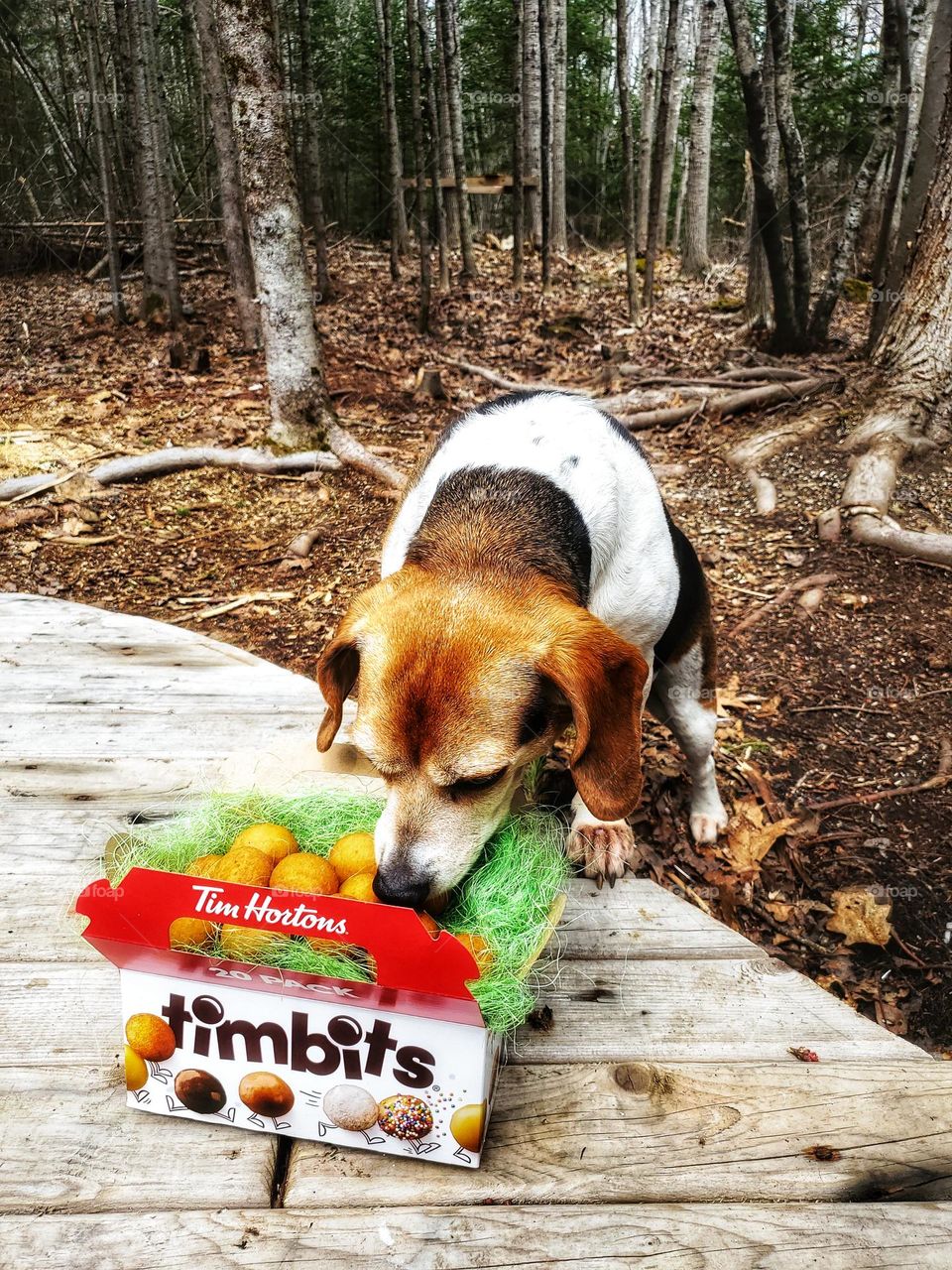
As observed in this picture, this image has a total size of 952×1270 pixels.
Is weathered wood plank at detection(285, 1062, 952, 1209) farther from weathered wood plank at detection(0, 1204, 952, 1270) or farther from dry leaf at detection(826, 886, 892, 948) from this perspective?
dry leaf at detection(826, 886, 892, 948)

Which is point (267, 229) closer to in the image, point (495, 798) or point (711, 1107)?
point (495, 798)

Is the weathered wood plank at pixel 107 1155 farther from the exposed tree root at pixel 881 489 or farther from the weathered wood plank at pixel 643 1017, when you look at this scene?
the exposed tree root at pixel 881 489

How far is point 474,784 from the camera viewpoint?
1.99 metres

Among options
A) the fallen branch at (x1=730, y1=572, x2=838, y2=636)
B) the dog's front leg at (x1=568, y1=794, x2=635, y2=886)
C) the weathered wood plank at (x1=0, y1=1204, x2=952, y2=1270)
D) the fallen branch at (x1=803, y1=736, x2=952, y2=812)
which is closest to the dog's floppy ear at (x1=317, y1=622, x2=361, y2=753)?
the dog's front leg at (x1=568, y1=794, x2=635, y2=886)

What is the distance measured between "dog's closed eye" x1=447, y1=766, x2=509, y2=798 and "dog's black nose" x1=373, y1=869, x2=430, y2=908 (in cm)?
24

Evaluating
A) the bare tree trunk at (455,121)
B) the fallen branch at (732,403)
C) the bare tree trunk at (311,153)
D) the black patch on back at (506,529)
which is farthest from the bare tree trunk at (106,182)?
the black patch on back at (506,529)

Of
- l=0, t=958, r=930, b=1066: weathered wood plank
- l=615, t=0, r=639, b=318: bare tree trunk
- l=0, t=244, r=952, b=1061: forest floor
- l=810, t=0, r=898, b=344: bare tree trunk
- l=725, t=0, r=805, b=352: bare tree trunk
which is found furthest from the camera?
l=615, t=0, r=639, b=318: bare tree trunk

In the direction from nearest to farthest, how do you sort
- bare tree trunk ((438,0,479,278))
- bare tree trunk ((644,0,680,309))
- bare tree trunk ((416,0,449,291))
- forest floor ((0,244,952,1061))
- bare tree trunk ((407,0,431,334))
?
forest floor ((0,244,952,1061)), bare tree trunk ((644,0,680,309)), bare tree trunk ((407,0,431,334)), bare tree trunk ((416,0,449,291)), bare tree trunk ((438,0,479,278))

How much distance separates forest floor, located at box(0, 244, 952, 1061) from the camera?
343 centimetres

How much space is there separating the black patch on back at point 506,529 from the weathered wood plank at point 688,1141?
3.85 ft

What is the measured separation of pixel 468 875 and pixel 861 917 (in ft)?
6.78

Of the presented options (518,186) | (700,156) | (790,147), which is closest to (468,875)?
(790,147)

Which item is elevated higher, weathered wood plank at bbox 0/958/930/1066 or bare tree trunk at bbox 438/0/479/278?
bare tree trunk at bbox 438/0/479/278

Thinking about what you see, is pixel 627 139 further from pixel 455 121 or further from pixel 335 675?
pixel 335 675
